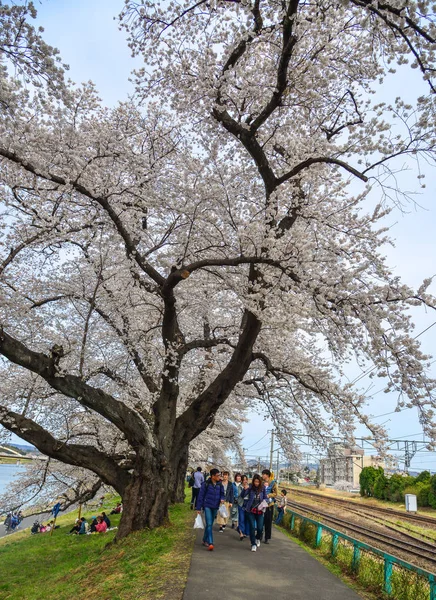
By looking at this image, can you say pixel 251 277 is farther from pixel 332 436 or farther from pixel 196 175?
pixel 332 436

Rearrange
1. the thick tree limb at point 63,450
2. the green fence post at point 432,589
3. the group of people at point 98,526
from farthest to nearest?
the group of people at point 98,526 < the thick tree limb at point 63,450 < the green fence post at point 432,589

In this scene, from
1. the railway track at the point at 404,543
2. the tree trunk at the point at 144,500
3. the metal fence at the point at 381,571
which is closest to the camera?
the metal fence at the point at 381,571

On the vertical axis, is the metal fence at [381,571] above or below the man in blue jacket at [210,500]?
below

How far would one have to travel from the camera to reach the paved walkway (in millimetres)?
6000

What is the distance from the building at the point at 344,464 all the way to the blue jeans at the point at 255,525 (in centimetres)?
313

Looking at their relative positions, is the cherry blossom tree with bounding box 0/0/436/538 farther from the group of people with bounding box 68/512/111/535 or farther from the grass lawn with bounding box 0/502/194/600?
the group of people with bounding box 68/512/111/535

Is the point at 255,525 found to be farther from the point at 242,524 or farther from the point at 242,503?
the point at 242,524

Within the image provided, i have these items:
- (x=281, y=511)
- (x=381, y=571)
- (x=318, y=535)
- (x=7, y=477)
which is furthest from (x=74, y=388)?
(x=7, y=477)

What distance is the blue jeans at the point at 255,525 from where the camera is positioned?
9164 millimetres

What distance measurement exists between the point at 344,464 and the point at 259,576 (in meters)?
76.0

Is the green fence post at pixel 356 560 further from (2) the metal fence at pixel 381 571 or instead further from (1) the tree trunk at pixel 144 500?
(1) the tree trunk at pixel 144 500

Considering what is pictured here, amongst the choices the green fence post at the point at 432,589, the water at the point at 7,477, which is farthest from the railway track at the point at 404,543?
the water at the point at 7,477

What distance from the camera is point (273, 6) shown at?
708 cm

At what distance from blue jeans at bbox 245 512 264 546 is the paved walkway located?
24 centimetres
